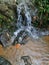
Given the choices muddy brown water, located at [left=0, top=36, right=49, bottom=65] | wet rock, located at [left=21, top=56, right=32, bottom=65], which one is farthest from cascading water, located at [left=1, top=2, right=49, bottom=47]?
wet rock, located at [left=21, top=56, right=32, bottom=65]

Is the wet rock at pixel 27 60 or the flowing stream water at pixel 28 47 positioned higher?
the wet rock at pixel 27 60

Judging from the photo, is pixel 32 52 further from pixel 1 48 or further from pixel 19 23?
pixel 19 23

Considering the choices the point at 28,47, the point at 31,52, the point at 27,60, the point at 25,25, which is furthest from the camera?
the point at 25,25

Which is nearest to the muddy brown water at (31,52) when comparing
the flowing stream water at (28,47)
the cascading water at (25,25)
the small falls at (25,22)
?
the flowing stream water at (28,47)

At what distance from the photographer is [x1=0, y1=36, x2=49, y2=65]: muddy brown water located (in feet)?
19.7

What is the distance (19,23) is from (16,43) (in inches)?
56.5

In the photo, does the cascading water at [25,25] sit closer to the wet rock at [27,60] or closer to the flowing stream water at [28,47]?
the flowing stream water at [28,47]

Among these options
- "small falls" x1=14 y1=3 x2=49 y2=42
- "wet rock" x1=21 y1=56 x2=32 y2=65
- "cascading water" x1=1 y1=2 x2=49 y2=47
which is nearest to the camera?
"wet rock" x1=21 y1=56 x2=32 y2=65

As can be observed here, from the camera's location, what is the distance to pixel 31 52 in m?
6.55

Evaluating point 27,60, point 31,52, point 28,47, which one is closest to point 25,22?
point 28,47

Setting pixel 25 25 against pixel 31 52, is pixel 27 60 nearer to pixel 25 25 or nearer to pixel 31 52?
pixel 31 52

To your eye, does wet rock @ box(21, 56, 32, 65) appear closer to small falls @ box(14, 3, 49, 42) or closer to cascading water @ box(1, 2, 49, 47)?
cascading water @ box(1, 2, 49, 47)

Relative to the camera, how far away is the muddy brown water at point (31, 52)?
6.02m

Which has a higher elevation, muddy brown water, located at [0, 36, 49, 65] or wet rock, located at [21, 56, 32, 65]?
wet rock, located at [21, 56, 32, 65]
